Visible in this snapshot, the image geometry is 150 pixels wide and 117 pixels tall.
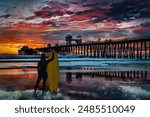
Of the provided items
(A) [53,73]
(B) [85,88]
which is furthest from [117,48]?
(A) [53,73]

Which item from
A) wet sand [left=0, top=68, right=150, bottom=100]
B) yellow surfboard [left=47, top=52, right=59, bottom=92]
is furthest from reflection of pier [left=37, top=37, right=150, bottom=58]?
yellow surfboard [left=47, top=52, right=59, bottom=92]

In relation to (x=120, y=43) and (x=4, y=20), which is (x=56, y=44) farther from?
(x=120, y=43)

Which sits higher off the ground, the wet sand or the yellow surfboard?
the yellow surfboard

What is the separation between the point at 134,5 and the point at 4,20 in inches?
151

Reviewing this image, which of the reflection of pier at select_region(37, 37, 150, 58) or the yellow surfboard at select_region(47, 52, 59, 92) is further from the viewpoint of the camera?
the reflection of pier at select_region(37, 37, 150, 58)

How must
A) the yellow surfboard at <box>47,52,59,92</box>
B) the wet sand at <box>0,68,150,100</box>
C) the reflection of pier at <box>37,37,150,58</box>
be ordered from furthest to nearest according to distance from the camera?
1. the reflection of pier at <box>37,37,150,58</box>
2. the yellow surfboard at <box>47,52,59,92</box>
3. the wet sand at <box>0,68,150,100</box>

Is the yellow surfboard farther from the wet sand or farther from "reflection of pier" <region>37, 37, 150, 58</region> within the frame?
"reflection of pier" <region>37, 37, 150, 58</region>

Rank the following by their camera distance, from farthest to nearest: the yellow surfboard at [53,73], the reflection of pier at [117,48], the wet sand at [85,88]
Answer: the reflection of pier at [117,48]
the yellow surfboard at [53,73]
the wet sand at [85,88]

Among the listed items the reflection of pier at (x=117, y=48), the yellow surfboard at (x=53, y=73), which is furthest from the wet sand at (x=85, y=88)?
the reflection of pier at (x=117, y=48)

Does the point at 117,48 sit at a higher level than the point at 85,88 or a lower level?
higher

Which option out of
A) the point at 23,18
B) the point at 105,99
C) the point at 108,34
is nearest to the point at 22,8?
the point at 23,18

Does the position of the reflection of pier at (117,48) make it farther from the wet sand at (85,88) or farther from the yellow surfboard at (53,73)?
the yellow surfboard at (53,73)

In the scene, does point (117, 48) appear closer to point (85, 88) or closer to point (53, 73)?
point (85, 88)

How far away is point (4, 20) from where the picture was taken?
13.0 m
